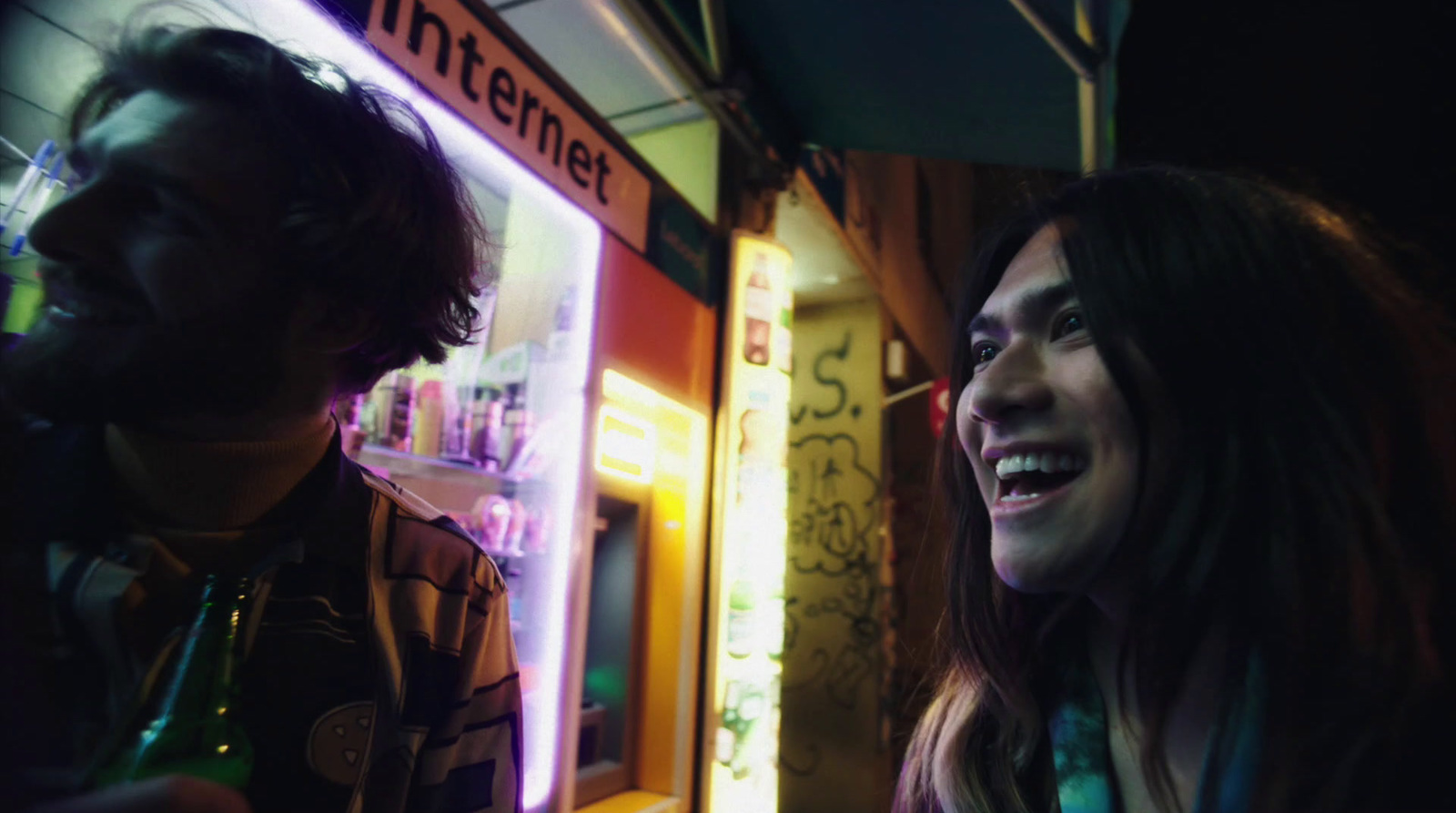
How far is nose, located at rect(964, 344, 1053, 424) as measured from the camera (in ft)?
3.01

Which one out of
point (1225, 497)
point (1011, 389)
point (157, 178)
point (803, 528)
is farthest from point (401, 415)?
point (803, 528)

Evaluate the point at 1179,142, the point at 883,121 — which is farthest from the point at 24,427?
the point at 883,121

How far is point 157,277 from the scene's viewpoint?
2.15ft

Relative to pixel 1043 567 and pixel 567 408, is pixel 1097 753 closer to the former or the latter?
pixel 1043 567

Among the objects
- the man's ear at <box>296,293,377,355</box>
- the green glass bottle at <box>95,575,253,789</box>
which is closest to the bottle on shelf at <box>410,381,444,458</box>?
the man's ear at <box>296,293,377,355</box>

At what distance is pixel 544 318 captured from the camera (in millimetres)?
2699

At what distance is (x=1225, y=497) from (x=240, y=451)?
1.02 meters

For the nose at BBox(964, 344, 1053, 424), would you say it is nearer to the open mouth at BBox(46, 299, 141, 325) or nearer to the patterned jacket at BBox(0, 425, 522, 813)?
the patterned jacket at BBox(0, 425, 522, 813)

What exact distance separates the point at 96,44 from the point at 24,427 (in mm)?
447

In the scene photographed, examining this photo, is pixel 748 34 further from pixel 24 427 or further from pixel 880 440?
pixel 24 427

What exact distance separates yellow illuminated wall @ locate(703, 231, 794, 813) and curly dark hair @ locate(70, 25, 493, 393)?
2.54m

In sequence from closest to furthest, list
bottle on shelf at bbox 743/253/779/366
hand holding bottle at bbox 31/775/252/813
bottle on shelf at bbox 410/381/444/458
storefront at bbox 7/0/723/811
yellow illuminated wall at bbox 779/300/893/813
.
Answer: hand holding bottle at bbox 31/775/252/813
storefront at bbox 7/0/723/811
bottle on shelf at bbox 410/381/444/458
bottle on shelf at bbox 743/253/779/366
yellow illuminated wall at bbox 779/300/893/813

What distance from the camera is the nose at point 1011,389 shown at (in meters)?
0.92

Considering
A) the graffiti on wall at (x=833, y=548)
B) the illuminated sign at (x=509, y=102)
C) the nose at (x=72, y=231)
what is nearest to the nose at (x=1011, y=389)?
the nose at (x=72, y=231)
